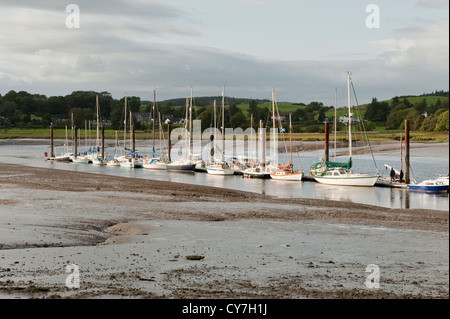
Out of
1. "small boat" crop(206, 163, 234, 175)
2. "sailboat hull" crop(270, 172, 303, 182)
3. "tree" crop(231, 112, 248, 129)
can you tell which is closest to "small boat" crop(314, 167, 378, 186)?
"sailboat hull" crop(270, 172, 303, 182)

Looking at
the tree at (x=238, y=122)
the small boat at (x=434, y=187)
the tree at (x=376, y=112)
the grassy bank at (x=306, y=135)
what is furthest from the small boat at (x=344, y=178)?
the tree at (x=376, y=112)

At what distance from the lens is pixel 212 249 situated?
66.9ft

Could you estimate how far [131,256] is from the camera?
730 inches

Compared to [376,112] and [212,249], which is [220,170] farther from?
[376,112]

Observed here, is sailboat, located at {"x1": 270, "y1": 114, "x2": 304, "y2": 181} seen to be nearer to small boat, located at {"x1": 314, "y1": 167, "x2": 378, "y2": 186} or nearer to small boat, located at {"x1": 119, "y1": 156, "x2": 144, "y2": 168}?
small boat, located at {"x1": 314, "y1": 167, "x2": 378, "y2": 186}

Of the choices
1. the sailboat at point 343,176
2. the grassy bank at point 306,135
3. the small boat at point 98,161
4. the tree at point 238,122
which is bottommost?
the small boat at point 98,161

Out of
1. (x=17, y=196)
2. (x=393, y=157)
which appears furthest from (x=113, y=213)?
(x=393, y=157)

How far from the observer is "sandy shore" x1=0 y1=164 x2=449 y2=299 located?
14.5 meters

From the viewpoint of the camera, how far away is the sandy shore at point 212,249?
572 inches

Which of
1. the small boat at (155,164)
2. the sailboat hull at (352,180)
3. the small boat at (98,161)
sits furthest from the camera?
the small boat at (98,161)

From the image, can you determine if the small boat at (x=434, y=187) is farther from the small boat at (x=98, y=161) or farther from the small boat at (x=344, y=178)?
the small boat at (x=98, y=161)
